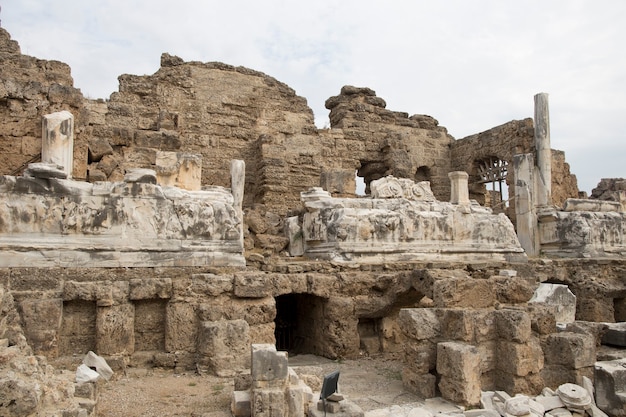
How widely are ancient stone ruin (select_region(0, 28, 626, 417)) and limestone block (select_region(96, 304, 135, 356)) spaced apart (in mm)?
23

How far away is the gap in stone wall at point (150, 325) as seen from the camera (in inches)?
249

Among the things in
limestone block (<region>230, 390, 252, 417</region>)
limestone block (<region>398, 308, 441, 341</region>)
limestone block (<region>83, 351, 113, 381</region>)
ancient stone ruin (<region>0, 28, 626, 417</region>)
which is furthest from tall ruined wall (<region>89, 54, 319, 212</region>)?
limestone block (<region>230, 390, 252, 417</region>)

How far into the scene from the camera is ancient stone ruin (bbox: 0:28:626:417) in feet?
17.7

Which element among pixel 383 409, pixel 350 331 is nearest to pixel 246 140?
pixel 350 331

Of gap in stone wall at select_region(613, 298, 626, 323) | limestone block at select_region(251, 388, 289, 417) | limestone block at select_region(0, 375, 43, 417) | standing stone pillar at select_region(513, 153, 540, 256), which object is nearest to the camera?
limestone block at select_region(0, 375, 43, 417)

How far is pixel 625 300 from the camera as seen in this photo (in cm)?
1080

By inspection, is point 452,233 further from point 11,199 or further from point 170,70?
point 170,70

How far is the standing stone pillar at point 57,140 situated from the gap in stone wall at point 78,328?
2.22 m

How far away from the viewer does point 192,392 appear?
5355mm

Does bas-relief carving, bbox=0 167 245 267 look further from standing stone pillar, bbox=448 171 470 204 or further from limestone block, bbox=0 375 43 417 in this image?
standing stone pillar, bbox=448 171 470 204

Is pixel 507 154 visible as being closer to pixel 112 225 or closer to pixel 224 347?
pixel 224 347

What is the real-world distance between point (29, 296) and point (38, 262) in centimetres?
45

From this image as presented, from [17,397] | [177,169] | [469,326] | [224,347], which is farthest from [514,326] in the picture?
[177,169]

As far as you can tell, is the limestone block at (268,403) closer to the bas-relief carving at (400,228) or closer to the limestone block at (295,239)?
the bas-relief carving at (400,228)
